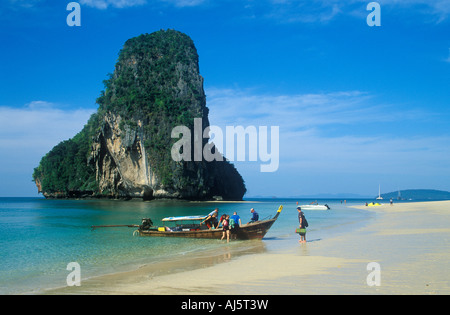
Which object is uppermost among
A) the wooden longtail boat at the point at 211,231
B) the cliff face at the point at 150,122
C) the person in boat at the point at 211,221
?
the cliff face at the point at 150,122

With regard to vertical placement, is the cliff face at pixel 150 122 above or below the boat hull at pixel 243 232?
above

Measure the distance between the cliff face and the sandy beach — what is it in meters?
54.1

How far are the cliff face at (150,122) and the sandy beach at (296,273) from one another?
54086mm

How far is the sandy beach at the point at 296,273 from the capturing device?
659 cm

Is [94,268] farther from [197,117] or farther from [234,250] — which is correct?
[197,117]

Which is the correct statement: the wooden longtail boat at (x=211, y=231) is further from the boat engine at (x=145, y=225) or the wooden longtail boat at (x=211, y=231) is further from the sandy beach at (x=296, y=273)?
the sandy beach at (x=296, y=273)

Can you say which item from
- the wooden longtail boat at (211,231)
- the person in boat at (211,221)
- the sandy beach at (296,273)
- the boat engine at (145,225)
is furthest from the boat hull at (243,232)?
the sandy beach at (296,273)

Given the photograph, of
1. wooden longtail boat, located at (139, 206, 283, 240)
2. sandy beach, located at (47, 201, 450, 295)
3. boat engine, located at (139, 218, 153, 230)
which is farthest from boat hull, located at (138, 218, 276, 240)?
sandy beach, located at (47, 201, 450, 295)

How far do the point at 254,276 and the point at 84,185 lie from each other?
8446 centimetres

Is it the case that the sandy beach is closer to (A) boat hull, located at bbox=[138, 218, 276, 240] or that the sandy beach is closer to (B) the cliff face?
(A) boat hull, located at bbox=[138, 218, 276, 240]

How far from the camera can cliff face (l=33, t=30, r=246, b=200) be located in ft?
212

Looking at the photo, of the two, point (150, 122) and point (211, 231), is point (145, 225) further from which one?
point (150, 122)
